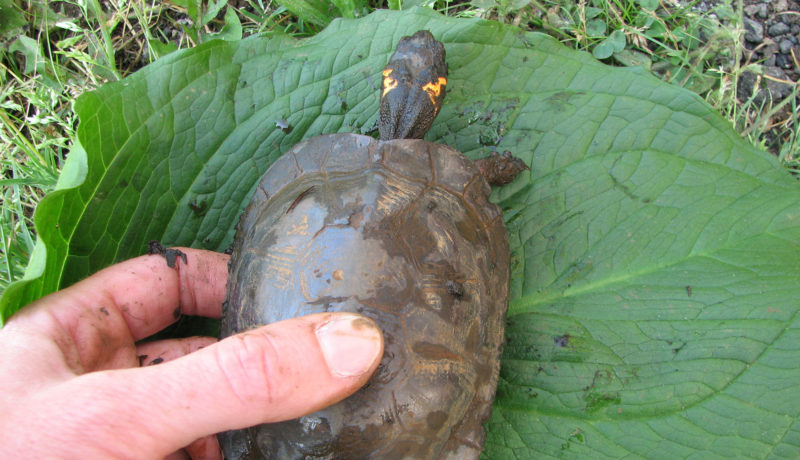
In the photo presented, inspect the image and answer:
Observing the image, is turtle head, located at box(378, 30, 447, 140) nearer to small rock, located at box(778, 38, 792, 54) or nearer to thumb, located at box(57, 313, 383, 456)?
thumb, located at box(57, 313, 383, 456)

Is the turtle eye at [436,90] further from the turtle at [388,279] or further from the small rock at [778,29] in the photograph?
the small rock at [778,29]

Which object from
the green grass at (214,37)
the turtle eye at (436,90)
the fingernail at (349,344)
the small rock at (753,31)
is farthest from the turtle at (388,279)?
the small rock at (753,31)

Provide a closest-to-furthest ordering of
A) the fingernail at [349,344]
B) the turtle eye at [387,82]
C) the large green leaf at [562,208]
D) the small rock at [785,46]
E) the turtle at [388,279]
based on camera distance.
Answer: the fingernail at [349,344], the turtle at [388,279], the large green leaf at [562,208], the turtle eye at [387,82], the small rock at [785,46]

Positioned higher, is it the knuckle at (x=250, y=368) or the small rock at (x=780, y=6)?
the small rock at (x=780, y=6)

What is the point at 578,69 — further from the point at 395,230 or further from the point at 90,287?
the point at 90,287

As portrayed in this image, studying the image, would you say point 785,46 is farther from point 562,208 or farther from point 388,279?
point 388,279

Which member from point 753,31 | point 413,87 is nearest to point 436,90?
point 413,87

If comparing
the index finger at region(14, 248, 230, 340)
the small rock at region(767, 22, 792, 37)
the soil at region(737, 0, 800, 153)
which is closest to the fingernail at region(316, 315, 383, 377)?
the index finger at region(14, 248, 230, 340)
